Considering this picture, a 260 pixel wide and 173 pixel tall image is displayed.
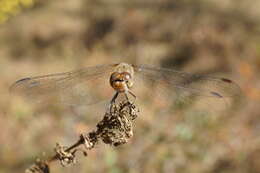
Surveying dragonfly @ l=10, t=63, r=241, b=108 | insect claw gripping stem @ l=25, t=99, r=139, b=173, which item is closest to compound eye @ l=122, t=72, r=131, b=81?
dragonfly @ l=10, t=63, r=241, b=108

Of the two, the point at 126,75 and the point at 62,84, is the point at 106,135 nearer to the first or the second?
the point at 126,75

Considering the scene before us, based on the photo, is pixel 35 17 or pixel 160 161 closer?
pixel 160 161

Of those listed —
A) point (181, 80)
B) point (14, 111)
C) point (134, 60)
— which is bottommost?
point (181, 80)

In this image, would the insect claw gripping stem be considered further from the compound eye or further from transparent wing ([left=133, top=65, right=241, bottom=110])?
transparent wing ([left=133, top=65, right=241, bottom=110])

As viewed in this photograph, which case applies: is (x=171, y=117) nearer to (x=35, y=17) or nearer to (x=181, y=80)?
(x=181, y=80)

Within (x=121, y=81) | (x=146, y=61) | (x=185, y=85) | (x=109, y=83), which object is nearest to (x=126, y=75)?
(x=121, y=81)

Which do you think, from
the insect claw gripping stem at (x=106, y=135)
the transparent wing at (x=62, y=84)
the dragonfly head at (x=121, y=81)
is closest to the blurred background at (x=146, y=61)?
the transparent wing at (x=62, y=84)

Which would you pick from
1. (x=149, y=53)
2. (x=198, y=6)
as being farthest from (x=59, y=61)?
(x=198, y=6)
